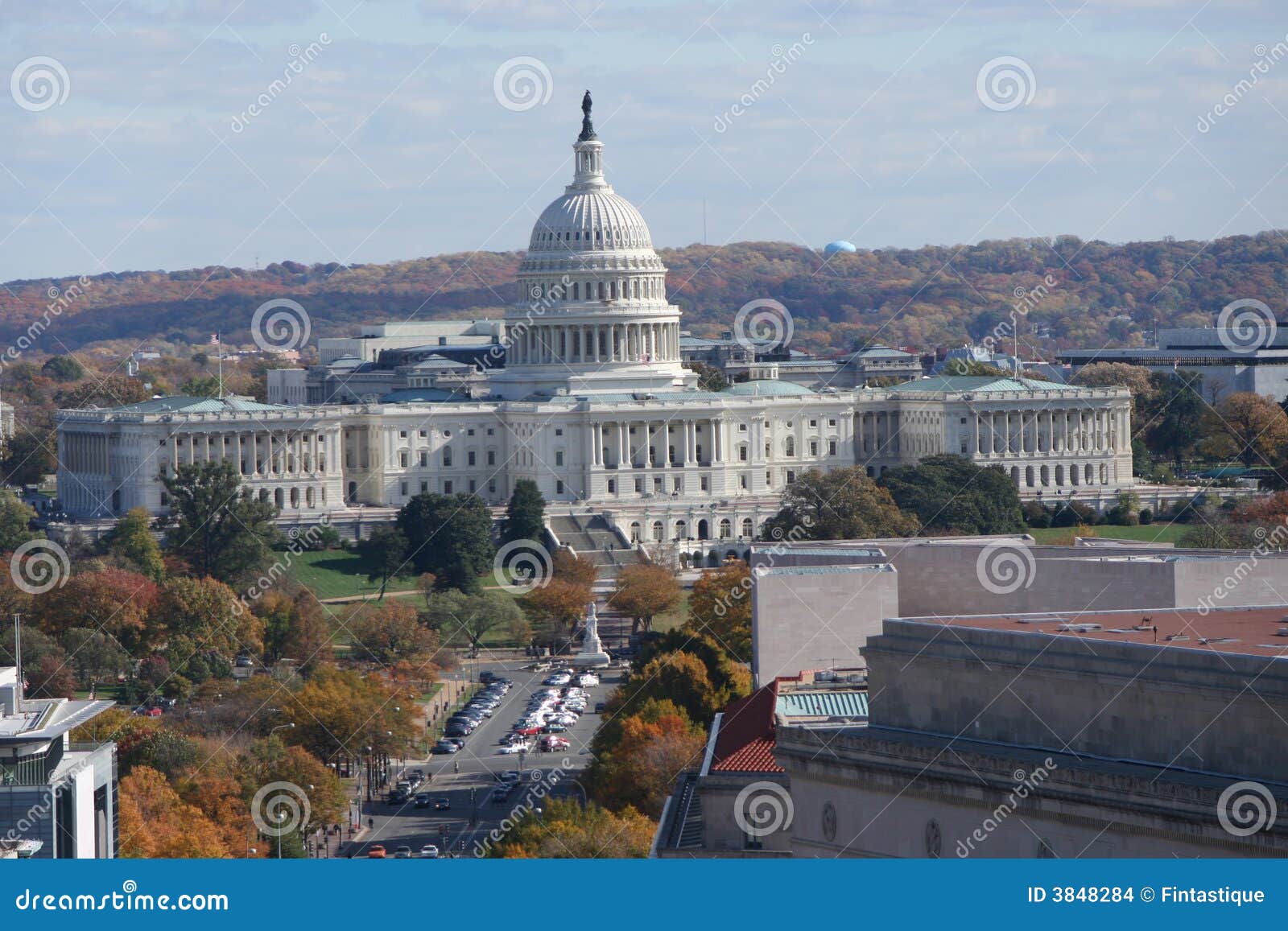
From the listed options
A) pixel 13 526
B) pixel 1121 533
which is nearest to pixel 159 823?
pixel 13 526

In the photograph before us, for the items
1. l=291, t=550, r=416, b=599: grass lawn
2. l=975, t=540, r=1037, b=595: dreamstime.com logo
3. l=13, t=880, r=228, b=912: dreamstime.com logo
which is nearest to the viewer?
l=13, t=880, r=228, b=912: dreamstime.com logo

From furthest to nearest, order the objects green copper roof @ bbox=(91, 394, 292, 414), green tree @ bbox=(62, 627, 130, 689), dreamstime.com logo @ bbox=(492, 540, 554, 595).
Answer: green copper roof @ bbox=(91, 394, 292, 414) < dreamstime.com logo @ bbox=(492, 540, 554, 595) < green tree @ bbox=(62, 627, 130, 689)

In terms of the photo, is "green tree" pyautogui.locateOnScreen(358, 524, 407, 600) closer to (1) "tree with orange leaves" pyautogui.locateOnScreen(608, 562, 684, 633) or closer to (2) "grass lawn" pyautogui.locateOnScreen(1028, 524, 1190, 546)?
(1) "tree with orange leaves" pyautogui.locateOnScreen(608, 562, 684, 633)

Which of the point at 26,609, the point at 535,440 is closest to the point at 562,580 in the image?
→ the point at 26,609

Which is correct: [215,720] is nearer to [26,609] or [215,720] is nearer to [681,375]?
[26,609]

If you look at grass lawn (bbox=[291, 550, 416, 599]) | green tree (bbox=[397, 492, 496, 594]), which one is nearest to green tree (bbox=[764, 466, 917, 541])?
green tree (bbox=[397, 492, 496, 594])

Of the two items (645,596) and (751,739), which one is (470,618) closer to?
(645,596)

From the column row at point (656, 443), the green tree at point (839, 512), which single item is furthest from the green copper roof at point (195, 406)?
the green tree at point (839, 512)
